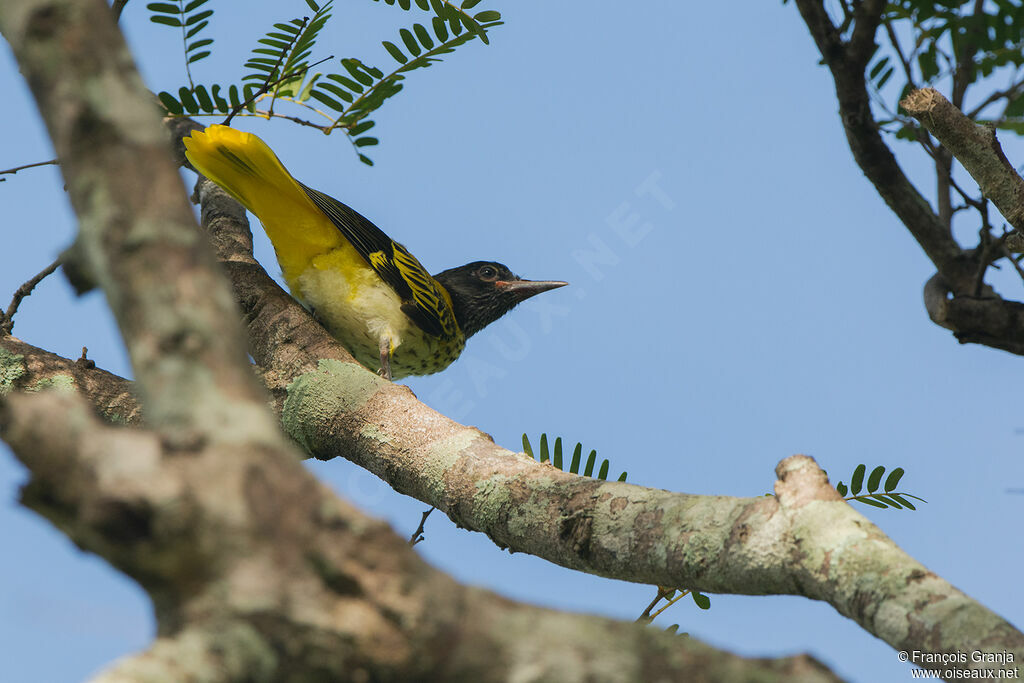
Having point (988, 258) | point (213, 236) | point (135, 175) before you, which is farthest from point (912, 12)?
point (135, 175)

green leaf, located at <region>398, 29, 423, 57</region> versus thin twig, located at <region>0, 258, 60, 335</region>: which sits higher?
green leaf, located at <region>398, 29, 423, 57</region>

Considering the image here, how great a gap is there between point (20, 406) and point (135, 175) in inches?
12.2

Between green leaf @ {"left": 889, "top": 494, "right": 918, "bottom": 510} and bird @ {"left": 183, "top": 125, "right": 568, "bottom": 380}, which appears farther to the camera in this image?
bird @ {"left": 183, "top": 125, "right": 568, "bottom": 380}

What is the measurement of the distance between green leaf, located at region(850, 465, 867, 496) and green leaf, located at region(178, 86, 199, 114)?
2.81 metres

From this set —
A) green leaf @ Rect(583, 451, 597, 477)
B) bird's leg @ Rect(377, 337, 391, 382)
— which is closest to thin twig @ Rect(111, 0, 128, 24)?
→ bird's leg @ Rect(377, 337, 391, 382)

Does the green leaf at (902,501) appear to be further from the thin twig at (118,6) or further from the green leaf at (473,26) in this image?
the thin twig at (118,6)

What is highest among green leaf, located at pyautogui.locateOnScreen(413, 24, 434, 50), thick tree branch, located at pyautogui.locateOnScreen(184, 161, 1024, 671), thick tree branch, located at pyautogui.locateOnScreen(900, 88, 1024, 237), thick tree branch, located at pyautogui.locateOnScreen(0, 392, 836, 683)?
green leaf, located at pyautogui.locateOnScreen(413, 24, 434, 50)

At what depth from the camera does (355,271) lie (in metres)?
4.32

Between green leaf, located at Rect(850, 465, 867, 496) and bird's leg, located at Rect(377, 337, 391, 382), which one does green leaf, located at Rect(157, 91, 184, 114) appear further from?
green leaf, located at Rect(850, 465, 867, 496)

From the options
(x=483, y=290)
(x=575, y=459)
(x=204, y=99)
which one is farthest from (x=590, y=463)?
(x=483, y=290)

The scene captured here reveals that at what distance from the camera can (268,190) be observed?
13.2 ft

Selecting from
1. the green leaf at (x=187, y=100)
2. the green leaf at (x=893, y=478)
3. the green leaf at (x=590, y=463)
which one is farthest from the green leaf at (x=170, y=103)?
the green leaf at (x=893, y=478)

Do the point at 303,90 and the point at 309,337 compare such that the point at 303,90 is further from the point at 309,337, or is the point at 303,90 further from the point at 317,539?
the point at 317,539

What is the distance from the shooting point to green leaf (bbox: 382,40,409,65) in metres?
3.56
